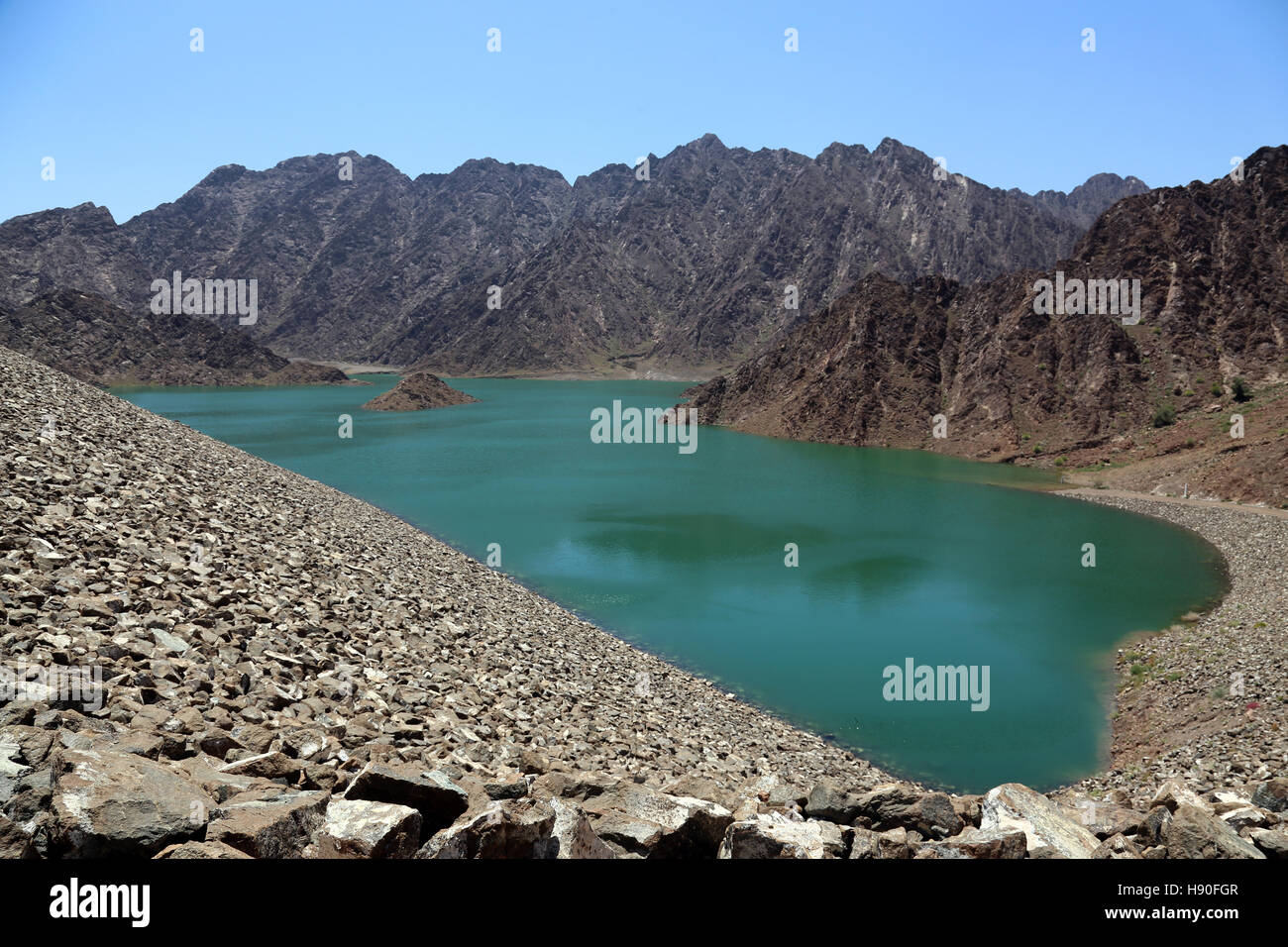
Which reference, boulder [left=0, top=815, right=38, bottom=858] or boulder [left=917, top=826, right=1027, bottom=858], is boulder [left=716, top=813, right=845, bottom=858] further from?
boulder [left=0, top=815, right=38, bottom=858]

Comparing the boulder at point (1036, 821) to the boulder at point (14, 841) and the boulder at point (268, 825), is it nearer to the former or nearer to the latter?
the boulder at point (268, 825)

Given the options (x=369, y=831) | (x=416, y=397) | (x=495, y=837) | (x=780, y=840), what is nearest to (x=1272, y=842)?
(x=780, y=840)

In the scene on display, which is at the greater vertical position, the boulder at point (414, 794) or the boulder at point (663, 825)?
the boulder at point (414, 794)

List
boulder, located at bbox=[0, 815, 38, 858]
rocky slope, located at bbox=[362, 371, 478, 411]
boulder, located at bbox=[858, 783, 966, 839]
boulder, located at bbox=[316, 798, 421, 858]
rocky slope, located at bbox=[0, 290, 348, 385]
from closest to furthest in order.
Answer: boulder, located at bbox=[0, 815, 38, 858]
boulder, located at bbox=[316, 798, 421, 858]
boulder, located at bbox=[858, 783, 966, 839]
rocky slope, located at bbox=[362, 371, 478, 411]
rocky slope, located at bbox=[0, 290, 348, 385]

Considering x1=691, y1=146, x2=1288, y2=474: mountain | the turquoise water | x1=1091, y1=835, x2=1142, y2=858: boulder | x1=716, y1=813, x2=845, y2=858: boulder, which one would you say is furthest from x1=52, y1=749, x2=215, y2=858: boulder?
x1=691, y1=146, x2=1288, y2=474: mountain

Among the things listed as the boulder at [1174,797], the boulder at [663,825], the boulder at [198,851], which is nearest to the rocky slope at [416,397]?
the boulder at [663,825]
